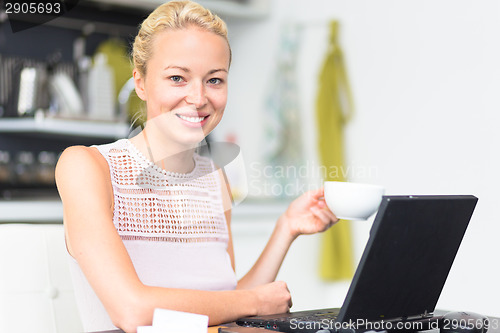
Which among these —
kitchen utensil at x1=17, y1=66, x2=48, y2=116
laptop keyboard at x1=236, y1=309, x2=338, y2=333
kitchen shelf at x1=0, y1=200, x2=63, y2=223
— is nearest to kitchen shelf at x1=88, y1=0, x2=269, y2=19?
kitchen utensil at x1=17, y1=66, x2=48, y2=116

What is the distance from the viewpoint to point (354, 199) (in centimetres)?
103

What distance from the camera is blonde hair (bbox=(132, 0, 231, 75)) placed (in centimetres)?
126

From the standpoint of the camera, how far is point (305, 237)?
9.33ft

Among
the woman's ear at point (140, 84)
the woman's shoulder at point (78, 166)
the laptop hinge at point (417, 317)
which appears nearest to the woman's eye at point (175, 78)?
the woman's ear at point (140, 84)

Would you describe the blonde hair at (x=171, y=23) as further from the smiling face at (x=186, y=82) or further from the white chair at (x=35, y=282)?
the white chair at (x=35, y=282)

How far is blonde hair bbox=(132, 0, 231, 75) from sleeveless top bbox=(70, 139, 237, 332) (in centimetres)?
19

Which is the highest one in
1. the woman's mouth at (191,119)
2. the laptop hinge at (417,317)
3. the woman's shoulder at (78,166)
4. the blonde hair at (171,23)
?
the blonde hair at (171,23)

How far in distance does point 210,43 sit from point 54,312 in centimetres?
59

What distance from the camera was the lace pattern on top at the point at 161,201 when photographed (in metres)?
1.22

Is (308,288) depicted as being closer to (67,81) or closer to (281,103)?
(281,103)

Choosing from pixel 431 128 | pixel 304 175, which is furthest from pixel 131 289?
pixel 304 175

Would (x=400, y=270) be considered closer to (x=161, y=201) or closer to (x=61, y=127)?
(x=161, y=201)

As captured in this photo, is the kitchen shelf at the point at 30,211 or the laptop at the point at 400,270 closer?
the laptop at the point at 400,270

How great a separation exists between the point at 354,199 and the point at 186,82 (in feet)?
1.33
